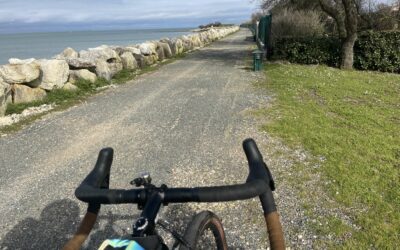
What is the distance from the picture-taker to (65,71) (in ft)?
42.9

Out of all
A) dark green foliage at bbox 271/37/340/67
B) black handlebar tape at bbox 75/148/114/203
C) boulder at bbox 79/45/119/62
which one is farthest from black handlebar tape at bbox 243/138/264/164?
dark green foliage at bbox 271/37/340/67

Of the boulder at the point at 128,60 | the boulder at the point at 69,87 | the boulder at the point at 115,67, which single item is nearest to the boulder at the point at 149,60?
the boulder at the point at 128,60

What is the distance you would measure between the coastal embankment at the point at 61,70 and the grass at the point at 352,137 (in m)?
6.24

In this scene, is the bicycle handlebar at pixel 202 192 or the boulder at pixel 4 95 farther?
the boulder at pixel 4 95

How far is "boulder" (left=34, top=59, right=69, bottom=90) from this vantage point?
40.1 ft

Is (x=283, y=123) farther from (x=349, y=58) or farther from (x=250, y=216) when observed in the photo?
(x=349, y=58)

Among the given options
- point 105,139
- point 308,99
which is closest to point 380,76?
point 308,99

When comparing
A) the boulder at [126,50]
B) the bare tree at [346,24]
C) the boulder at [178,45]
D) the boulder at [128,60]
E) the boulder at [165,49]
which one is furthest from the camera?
the boulder at [178,45]

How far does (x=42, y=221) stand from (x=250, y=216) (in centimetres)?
250

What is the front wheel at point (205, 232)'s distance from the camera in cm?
207

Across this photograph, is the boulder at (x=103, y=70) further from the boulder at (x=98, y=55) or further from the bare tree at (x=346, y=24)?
the bare tree at (x=346, y=24)

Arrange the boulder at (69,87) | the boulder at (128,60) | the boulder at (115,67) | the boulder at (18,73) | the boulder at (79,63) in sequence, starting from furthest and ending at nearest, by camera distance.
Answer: the boulder at (128,60), the boulder at (115,67), the boulder at (79,63), the boulder at (69,87), the boulder at (18,73)

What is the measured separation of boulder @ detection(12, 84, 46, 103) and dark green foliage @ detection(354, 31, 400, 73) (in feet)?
45.7

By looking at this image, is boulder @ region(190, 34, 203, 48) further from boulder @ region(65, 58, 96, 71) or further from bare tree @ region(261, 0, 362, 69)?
boulder @ region(65, 58, 96, 71)
